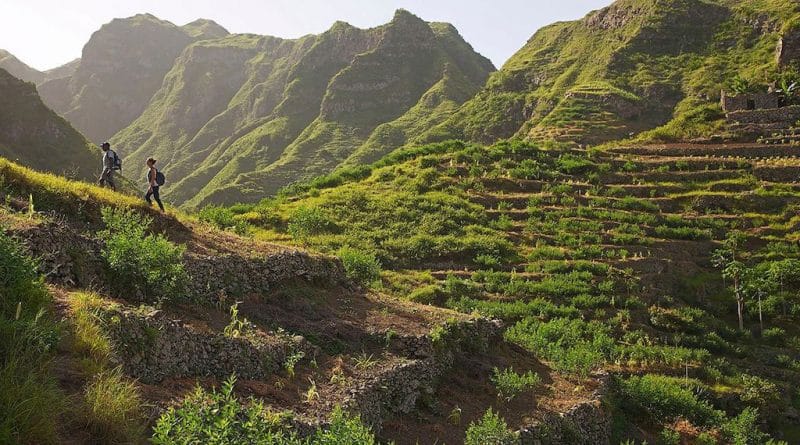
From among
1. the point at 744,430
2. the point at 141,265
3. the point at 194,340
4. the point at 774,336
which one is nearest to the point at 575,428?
the point at 194,340

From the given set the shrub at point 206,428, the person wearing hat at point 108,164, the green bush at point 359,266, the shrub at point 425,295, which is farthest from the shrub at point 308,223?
the shrub at point 206,428

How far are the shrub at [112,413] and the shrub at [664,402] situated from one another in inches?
676

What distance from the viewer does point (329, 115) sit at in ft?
498

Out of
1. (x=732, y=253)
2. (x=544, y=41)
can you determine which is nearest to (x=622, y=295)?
(x=732, y=253)

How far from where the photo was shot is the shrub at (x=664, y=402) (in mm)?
18812

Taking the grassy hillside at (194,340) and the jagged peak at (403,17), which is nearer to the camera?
the grassy hillside at (194,340)

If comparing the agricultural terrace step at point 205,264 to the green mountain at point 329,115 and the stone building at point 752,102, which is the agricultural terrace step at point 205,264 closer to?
the stone building at point 752,102

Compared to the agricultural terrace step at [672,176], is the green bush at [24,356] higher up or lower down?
lower down

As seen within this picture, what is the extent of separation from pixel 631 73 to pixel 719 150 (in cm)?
4063

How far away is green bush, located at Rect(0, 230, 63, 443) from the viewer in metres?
4.49

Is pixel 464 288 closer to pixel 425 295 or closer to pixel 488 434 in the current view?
pixel 425 295

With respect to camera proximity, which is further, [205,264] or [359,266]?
[359,266]

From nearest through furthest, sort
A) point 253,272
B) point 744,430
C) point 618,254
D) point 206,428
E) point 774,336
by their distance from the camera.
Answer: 1. point 206,428
2. point 253,272
3. point 744,430
4. point 774,336
5. point 618,254

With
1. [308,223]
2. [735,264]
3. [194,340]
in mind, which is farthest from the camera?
[308,223]
